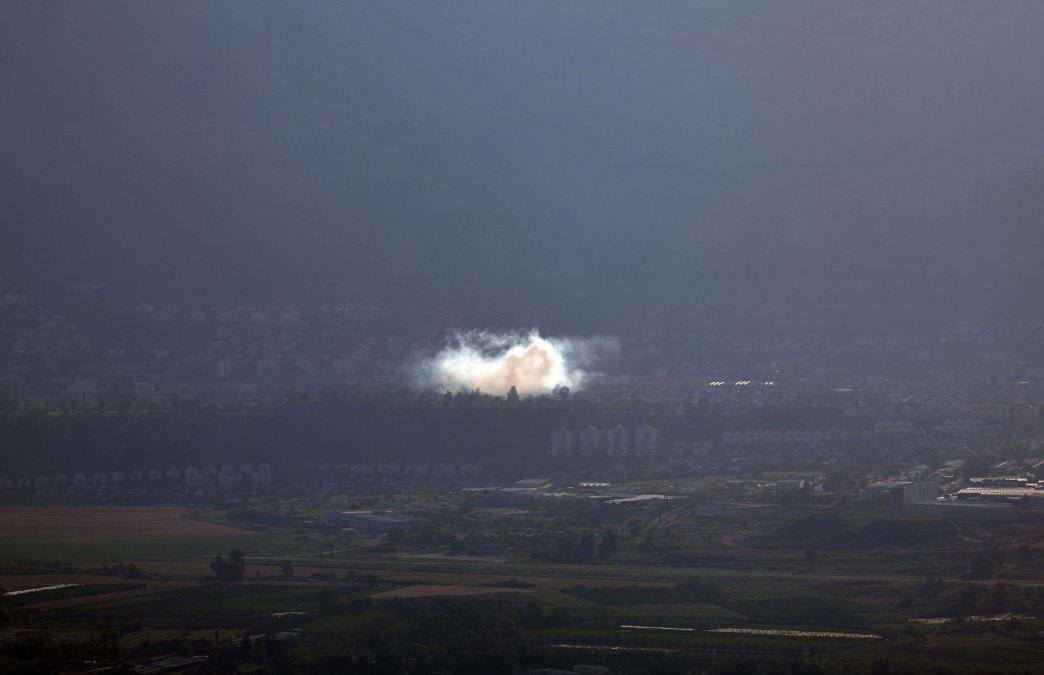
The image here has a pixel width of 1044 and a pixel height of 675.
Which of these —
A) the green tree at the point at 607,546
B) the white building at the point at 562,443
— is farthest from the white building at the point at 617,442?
the green tree at the point at 607,546

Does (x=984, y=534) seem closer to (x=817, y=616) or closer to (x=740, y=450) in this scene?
(x=817, y=616)

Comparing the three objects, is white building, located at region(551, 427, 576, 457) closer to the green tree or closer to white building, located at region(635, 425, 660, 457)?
white building, located at region(635, 425, 660, 457)

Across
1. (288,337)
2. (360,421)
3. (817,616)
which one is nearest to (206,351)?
(288,337)

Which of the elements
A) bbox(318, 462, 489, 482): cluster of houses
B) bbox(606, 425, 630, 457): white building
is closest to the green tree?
bbox(318, 462, 489, 482): cluster of houses

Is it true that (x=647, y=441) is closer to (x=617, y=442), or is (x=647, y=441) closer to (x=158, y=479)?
(x=617, y=442)

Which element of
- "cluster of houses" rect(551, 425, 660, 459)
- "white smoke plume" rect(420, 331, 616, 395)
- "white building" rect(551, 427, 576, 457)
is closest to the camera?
"white building" rect(551, 427, 576, 457)
